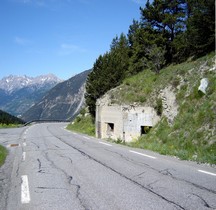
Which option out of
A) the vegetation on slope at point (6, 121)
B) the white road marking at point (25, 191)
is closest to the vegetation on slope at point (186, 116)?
the white road marking at point (25, 191)

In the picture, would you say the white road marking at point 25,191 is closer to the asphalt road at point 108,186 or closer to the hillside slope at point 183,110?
the asphalt road at point 108,186

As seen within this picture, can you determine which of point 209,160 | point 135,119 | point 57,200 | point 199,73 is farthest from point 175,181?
point 135,119

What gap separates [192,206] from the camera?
5.04 metres

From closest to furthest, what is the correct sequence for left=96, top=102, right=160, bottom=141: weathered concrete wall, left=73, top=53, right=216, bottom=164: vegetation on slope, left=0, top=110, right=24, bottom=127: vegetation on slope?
left=73, top=53, right=216, bottom=164: vegetation on slope → left=96, top=102, right=160, bottom=141: weathered concrete wall → left=0, top=110, right=24, bottom=127: vegetation on slope

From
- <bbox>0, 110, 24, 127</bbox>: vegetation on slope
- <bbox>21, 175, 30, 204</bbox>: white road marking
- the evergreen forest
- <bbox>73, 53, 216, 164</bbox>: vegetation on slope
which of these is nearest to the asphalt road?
<bbox>21, 175, 30, 204</bbox>: white road marking

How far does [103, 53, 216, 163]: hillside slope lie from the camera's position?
12.2m

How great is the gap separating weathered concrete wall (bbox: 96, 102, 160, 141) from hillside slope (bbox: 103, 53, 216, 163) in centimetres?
71

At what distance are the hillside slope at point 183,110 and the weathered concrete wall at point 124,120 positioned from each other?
0.71 m

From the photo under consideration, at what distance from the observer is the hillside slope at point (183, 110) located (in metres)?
12.2

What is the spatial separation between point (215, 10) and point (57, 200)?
57.5 feet

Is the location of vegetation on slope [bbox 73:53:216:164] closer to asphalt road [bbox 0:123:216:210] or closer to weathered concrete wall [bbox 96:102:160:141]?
weathered concrete wall [bbox 96:102:160:141]

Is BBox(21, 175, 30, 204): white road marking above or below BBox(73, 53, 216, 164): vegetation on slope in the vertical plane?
below

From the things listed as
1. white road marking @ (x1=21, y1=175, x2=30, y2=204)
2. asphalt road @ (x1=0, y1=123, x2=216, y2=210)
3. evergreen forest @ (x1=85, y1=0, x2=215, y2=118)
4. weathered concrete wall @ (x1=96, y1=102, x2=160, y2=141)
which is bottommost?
white road marking @ (x1=21, y1=175, x2=30, y2=204)

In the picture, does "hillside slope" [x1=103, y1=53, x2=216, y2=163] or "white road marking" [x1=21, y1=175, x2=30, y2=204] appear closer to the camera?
"white road marking" [x1=21, y1=175, x2=30, y2=204]
